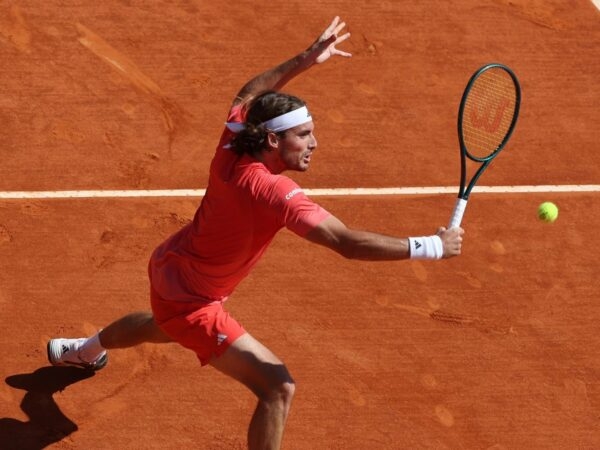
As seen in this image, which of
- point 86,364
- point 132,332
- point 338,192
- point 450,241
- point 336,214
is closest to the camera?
point 450,241

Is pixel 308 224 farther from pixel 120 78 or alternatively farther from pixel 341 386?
pixel 120 78

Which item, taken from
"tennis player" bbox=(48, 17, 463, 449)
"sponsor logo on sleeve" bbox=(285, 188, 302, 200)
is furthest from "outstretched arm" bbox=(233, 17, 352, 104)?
"sponsor logo on sleeve" bbox=(285, 188, 302, 200)

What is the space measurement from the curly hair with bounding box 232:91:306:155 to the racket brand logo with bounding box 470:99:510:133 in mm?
1493

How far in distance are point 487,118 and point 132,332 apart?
7.59 ft

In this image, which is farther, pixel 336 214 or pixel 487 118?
pixel 336 214

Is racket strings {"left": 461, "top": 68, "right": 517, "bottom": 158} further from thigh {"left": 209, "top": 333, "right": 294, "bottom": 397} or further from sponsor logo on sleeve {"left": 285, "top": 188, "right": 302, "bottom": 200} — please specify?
thigh {"left": 209, "top": 333, "right": 294, "bottom": 397}

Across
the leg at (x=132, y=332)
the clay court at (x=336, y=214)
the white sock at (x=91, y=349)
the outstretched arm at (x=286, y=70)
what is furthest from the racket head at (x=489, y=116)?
the white sock at (x=91, y=349)

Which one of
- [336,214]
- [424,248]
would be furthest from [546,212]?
[424,248]

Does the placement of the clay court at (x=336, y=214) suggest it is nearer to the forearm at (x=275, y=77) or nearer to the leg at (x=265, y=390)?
the leg at (x=265, y=390)

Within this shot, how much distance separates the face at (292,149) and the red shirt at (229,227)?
108 mm

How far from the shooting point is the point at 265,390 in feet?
15.8

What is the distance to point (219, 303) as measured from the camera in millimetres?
5020

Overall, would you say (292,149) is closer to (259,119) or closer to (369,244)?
(259,119)

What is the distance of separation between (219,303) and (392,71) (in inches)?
133
